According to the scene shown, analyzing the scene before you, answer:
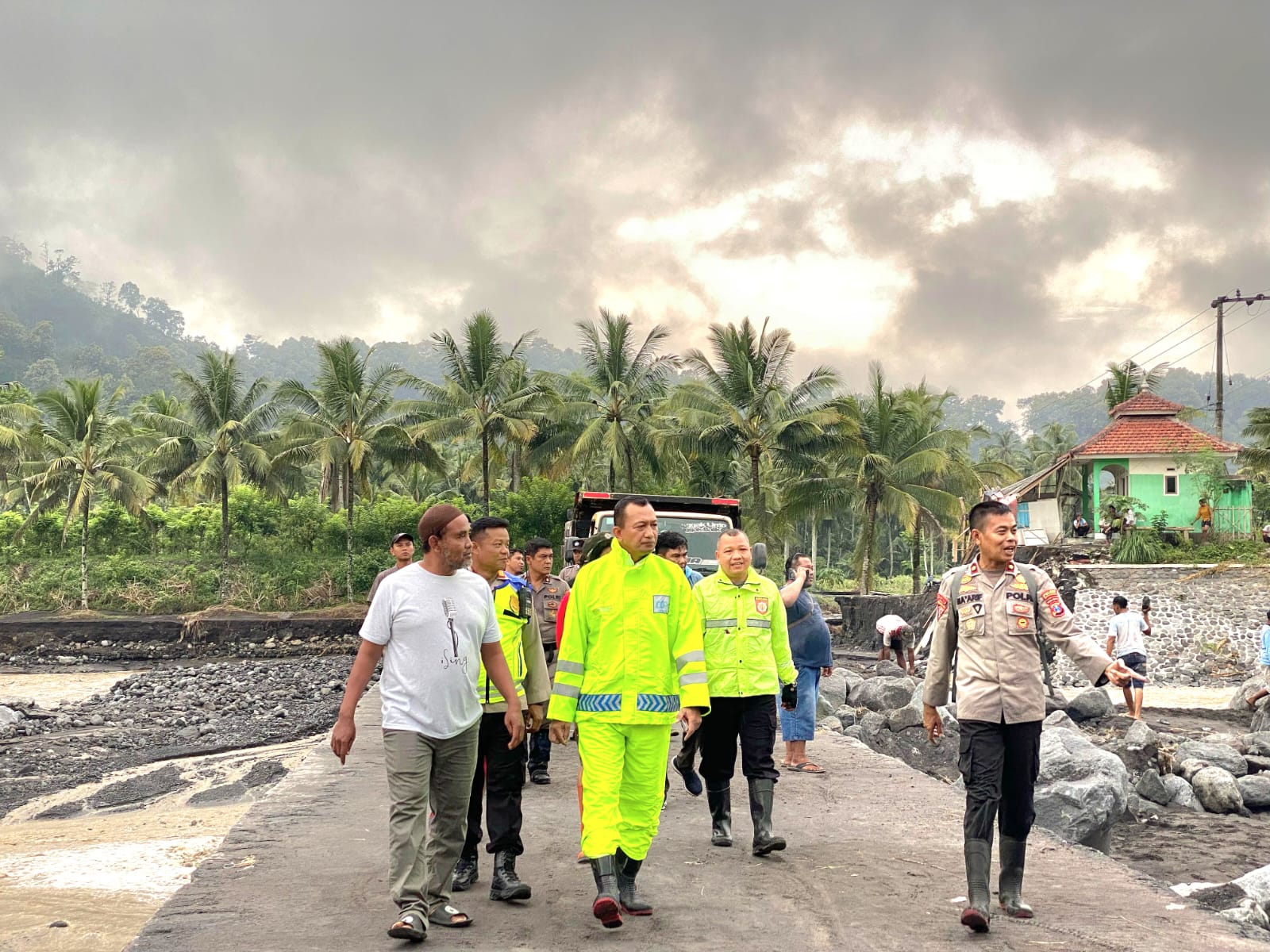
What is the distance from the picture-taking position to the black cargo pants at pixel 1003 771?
16.5ft

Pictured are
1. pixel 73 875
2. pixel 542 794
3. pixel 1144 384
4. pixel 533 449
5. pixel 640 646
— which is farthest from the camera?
pixel 1144 384

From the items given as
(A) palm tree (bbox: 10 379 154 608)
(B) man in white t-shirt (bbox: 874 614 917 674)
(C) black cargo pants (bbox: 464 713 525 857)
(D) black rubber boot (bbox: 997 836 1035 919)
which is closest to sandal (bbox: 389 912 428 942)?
(C) black cargo pants (bbox: 464 713 525 857)

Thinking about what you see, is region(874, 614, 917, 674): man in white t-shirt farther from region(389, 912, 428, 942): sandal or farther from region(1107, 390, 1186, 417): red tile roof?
region(389, 912, 428, 942): sandal

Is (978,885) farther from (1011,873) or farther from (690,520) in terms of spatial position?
(690,520)

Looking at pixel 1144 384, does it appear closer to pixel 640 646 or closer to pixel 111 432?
pixel 111 432

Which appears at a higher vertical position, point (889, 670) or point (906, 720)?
point (906, 720)

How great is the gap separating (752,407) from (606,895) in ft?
104

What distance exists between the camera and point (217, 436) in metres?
40.7

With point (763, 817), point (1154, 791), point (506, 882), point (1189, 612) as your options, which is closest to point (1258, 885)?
point (763, 817)

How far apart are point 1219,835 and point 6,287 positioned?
177756 millimetres

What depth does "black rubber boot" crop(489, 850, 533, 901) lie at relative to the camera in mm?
5227

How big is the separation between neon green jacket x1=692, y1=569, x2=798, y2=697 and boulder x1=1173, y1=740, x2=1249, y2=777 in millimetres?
7177

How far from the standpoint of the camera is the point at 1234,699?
62.8 ft

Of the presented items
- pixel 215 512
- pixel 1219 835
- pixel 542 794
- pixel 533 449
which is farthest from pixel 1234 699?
pixel 215 512
